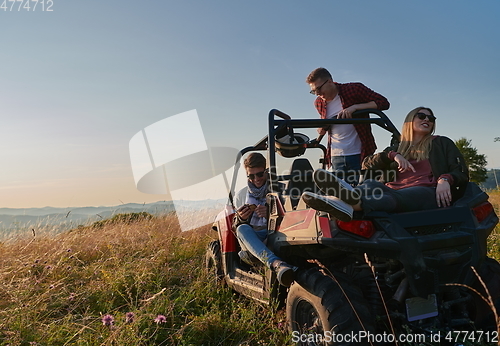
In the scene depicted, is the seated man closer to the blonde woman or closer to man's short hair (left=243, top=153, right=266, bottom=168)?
man's short hair (left=243, top=153, right=266, bottom=168)

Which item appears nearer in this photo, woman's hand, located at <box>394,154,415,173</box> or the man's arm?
woman's hand, located at <box>394,154,415,173</box>

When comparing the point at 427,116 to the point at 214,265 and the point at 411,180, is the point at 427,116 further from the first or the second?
the point at 214,265

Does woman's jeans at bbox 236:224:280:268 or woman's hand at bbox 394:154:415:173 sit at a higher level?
woman's hand at bbox 394:154:415:173

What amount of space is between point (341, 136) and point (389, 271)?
7.04 ft

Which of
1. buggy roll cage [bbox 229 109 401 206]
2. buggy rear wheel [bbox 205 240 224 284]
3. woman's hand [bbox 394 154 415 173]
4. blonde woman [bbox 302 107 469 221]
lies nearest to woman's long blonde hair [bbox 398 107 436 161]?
blonde woman [bbox 302 107 469 221]

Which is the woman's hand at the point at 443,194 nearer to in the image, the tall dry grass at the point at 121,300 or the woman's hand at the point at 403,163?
the woman's hand at the point at 403,163

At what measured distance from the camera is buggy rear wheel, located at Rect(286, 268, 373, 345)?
7.80 ft

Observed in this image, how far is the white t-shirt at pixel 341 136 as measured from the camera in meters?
4.39

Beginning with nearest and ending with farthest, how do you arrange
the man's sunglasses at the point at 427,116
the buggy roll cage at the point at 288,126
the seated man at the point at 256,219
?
the seated man at the point at 256,219
the man's sunglasses at the point at 427,116
the buggy roll cage at the point at 288,126


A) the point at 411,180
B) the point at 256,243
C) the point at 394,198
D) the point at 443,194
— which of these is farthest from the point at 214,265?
the point at 443,194

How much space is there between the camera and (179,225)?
328 inches

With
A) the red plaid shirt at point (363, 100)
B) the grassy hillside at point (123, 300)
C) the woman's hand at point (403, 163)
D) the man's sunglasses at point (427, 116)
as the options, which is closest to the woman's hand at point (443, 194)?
the woman's hand at point (403, 163)

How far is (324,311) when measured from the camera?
A: 2430mm

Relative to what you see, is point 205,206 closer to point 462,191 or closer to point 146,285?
point 146,285
